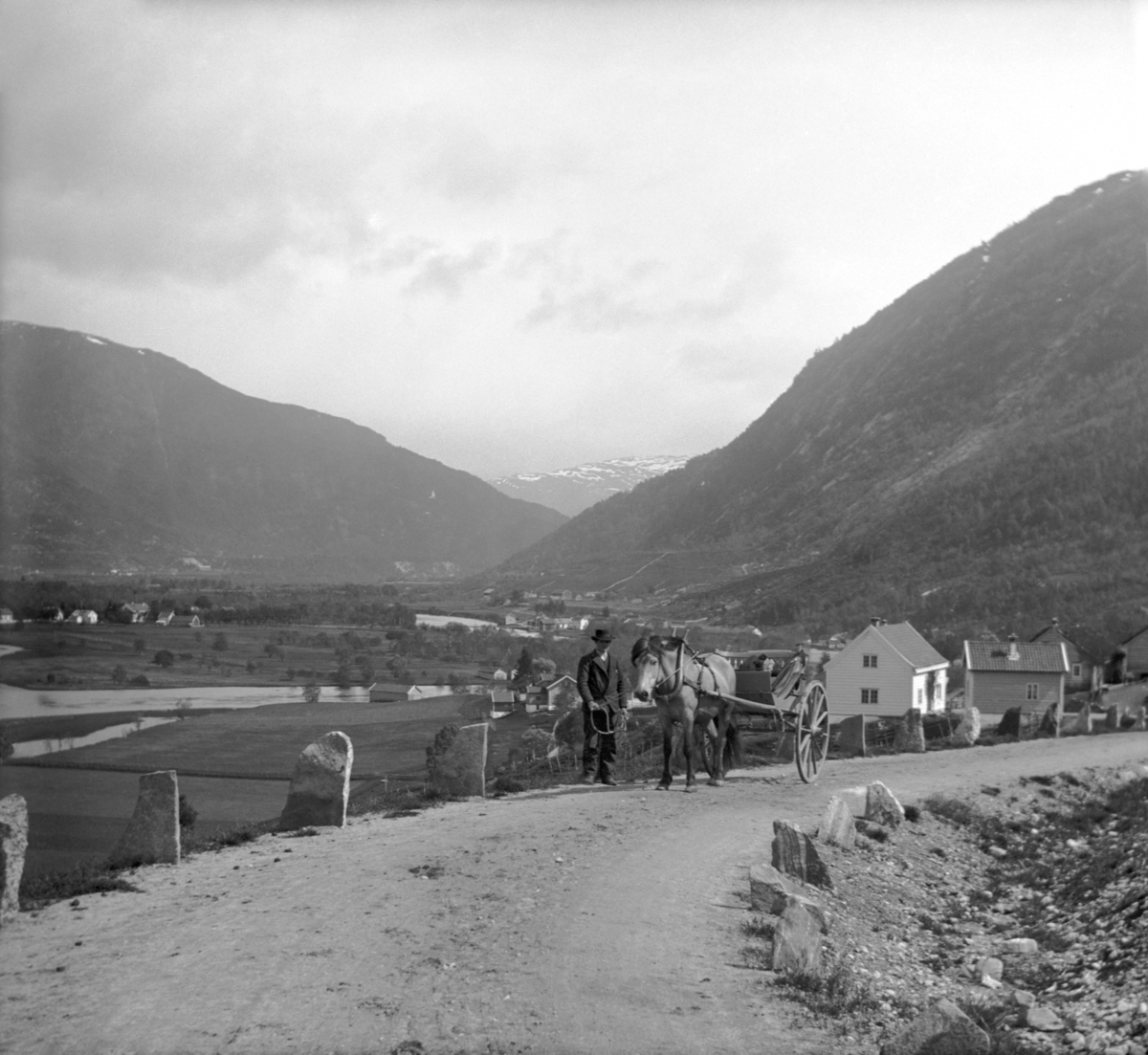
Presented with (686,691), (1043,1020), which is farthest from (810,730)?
(1043,1020)

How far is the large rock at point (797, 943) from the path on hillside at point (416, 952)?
1.31 ft

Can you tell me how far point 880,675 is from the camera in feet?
178

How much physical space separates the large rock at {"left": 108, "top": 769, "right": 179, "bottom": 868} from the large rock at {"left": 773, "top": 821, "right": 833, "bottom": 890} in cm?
664

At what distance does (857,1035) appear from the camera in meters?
7.79

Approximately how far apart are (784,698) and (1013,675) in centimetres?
4400

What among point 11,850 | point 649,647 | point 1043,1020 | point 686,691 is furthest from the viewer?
point 686,691

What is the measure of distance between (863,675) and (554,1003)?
4964cm

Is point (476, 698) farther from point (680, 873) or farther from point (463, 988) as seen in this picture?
point (463, 988)

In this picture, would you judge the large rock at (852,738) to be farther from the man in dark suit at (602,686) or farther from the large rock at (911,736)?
the man in dark suit at (602,686)

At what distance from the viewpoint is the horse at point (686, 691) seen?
600 inches

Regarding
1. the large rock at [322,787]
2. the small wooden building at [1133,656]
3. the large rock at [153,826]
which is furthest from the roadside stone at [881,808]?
the small wooden building at [1133,656]

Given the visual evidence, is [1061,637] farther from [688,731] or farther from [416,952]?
[416,952]

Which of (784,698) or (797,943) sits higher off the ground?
(784,698)

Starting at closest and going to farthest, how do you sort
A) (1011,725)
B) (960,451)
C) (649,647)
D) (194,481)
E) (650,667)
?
(650,667) < (649,647) < (1011,725) < (194,481) < (960,451)
